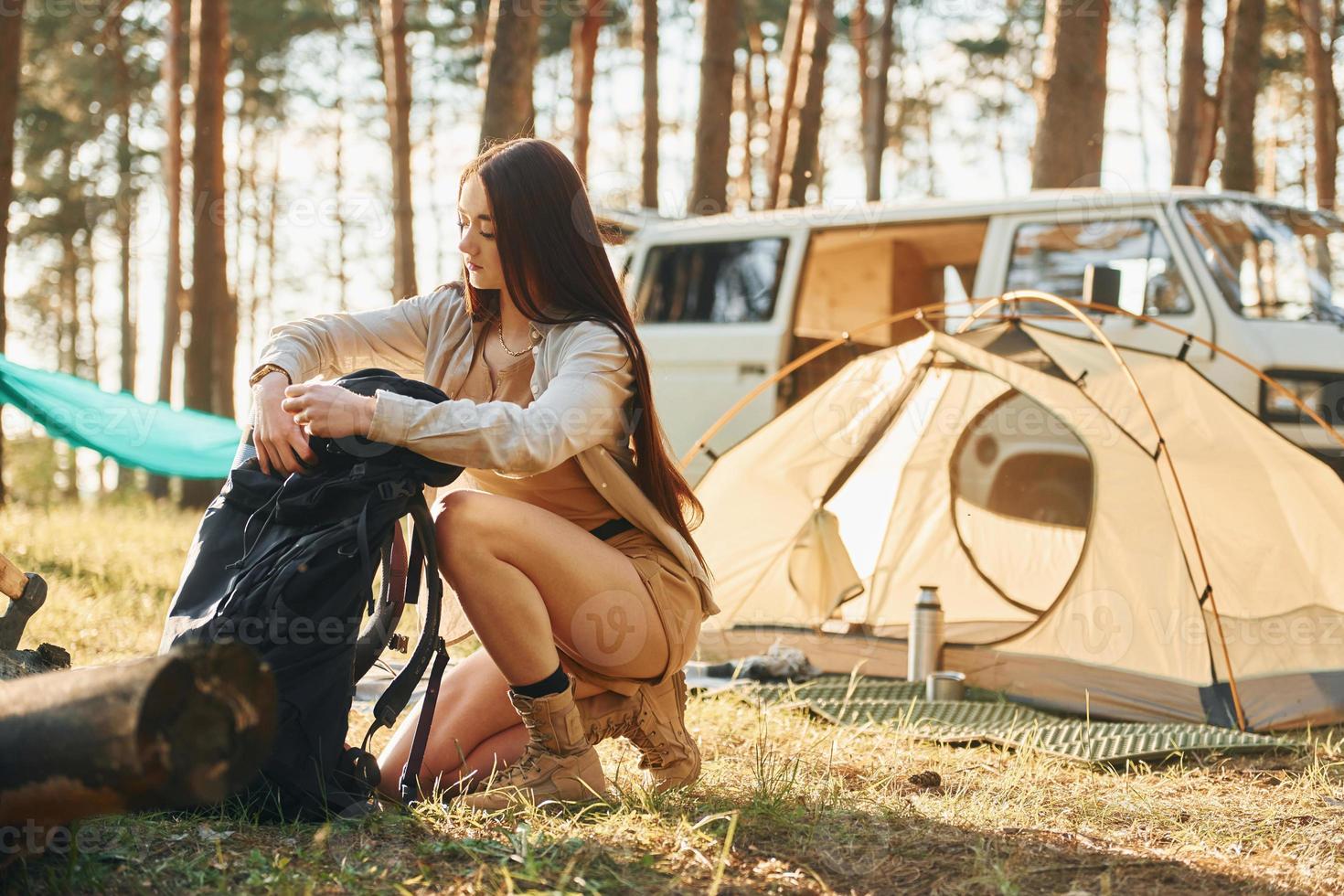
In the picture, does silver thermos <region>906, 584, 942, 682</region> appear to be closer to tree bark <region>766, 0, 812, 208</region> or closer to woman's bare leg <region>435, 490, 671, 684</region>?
woman's bare leg <region>435, 490, 671, 684</region>

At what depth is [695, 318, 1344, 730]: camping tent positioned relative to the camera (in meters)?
3.68

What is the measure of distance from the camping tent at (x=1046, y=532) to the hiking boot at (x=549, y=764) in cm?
194

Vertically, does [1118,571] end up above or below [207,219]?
below

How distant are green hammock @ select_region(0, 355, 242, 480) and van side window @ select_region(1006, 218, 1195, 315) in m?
3.42

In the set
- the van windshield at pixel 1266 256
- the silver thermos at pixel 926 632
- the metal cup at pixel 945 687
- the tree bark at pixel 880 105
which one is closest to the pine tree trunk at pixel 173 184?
the tree bark at pixel 880 105

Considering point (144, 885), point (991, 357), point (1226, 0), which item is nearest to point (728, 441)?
point (991, 357)

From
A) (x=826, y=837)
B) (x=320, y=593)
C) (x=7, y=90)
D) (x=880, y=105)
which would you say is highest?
(x=880, y=105)

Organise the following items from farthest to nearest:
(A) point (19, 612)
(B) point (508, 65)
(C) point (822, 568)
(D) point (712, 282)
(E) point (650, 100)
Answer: (E) point (650, 100) → (B) point (508, 65) → (D) point (712, 282) → (C) point (822, 568) → (A) point (19, 612)

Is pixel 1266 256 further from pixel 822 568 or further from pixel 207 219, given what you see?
pixel 207 219

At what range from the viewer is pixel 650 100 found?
40.4ft

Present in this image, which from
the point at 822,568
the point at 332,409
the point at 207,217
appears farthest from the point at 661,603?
the point at 207,217

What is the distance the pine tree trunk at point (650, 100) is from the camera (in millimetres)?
11883

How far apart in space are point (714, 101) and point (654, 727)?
7.10 metres

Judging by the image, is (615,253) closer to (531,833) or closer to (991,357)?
(991,357)
